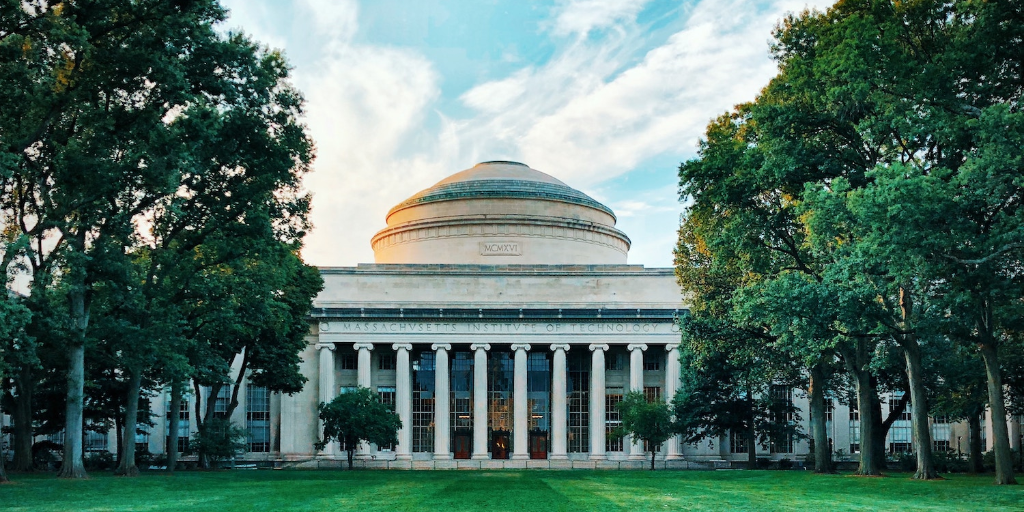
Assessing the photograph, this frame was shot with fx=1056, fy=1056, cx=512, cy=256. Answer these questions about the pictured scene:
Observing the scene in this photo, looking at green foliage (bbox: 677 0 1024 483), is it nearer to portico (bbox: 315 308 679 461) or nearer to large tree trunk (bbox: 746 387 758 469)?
large tree trunk (bbox: 746 387 758 469)

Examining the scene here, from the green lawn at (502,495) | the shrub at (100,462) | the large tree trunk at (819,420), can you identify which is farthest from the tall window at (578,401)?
the green lawn at (502,495)

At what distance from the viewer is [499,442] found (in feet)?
258

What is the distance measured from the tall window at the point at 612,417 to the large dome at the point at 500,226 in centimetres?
1359

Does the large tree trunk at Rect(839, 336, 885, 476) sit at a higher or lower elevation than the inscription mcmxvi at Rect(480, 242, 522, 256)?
lower

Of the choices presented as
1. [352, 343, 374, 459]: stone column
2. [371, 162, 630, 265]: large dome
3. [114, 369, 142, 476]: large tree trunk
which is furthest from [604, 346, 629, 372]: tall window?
[114, 369, 142, 476]: large tree trunk

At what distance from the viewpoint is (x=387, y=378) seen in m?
79.1

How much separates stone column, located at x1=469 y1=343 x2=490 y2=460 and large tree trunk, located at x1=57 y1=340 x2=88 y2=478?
40.5 meters

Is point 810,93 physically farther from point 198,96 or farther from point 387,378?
point 387,378

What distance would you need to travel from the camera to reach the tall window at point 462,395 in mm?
78812

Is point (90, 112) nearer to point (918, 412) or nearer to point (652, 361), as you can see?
point (918, 412)

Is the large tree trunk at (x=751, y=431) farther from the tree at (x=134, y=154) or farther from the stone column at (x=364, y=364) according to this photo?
the tree at (x=134, y=154)

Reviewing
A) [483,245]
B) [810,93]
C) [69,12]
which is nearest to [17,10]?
[69,12]

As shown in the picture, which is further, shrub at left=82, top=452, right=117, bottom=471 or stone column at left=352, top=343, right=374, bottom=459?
stone column at left=352, top=343, right=374, bottom=459

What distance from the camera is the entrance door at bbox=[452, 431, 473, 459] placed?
7838cm
